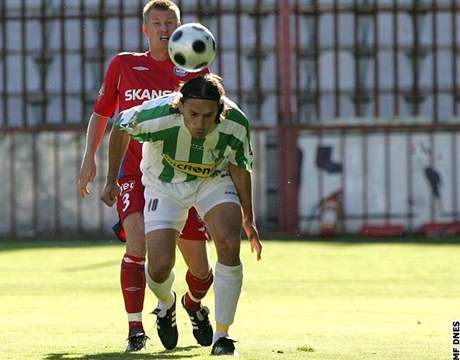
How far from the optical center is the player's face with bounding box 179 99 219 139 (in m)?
9.23

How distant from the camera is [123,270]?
33.6 feet

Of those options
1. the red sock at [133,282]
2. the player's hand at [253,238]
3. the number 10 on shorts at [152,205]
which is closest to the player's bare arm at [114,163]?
the number 10 on shorts at [152,205]

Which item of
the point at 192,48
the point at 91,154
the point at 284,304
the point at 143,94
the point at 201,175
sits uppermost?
the point at 192,48

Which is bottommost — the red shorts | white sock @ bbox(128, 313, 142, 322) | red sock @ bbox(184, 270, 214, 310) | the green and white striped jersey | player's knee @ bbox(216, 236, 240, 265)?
white sock @ bbox(128, 313, 142, 322)

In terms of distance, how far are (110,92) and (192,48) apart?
1389 mm

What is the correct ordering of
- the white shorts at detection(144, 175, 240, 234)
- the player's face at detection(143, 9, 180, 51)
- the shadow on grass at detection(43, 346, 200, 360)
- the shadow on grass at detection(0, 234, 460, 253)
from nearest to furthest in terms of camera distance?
1. the shadow on grass at detection(43, 346, 200, 360)
2. the white shorts at detection(144, 175, 240, 234)
3. the player's face at detection(143, 9, 180, 51)
4. the shadow on grass at detection(0, 234, 460, 253)

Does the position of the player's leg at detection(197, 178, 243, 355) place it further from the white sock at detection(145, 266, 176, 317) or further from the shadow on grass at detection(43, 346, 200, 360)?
the white sock at detection(145, 266, 176, 317)

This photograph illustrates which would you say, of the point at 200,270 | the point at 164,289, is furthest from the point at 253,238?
the point at 200,270

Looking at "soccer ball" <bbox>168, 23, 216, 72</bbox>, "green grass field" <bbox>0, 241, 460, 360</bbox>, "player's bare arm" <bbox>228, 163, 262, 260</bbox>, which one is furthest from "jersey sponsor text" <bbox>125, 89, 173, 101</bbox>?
"green grass field" <bbox>0, 241, 460, 360</bbox>

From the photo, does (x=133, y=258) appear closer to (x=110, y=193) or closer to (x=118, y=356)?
(x=110, y=193)

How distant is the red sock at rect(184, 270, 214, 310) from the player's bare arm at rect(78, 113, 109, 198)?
96 centimetres

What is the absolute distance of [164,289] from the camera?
10188mm

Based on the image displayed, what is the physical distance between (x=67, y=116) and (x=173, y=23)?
67.8 ft

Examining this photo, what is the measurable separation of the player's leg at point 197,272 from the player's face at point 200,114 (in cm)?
136
